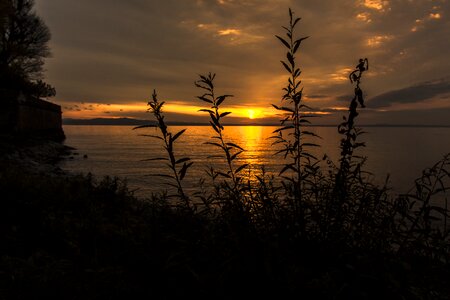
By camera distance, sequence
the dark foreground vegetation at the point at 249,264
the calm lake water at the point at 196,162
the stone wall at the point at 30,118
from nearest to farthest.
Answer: the dark foreground vegetation at the point at 249,264 → the calm lake water at the point at 196,162 → the stone wall at the point at 30,118

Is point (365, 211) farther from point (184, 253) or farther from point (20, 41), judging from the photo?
point (20, 41)

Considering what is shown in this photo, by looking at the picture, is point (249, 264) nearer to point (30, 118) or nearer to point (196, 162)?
point (30, 118)

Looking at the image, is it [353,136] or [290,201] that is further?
[290,201]

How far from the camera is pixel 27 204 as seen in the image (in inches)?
283

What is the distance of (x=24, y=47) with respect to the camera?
1743 inches

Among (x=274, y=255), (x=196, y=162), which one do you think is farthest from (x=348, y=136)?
(x=196, y=162)

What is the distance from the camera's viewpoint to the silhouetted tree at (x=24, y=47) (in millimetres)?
40000

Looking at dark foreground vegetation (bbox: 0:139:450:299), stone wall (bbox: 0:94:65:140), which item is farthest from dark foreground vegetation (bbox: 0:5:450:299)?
stone wall (bbox: 0:94:65:140)

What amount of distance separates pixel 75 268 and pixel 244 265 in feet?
8.11

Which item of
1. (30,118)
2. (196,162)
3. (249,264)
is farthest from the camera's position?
(196,162)

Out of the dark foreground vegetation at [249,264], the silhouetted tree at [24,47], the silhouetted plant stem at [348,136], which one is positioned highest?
the silhouetted tree at [24,47]

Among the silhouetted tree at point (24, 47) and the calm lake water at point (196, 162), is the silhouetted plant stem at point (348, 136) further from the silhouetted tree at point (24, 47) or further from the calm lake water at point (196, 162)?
the silhouetted tree at point (24, 47)

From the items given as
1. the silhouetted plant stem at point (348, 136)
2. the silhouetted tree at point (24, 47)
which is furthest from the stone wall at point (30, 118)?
the silhouetted plant stem at point (348, 136)

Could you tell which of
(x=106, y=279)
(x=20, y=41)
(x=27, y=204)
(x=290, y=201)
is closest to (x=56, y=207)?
(x=27, y=204)
